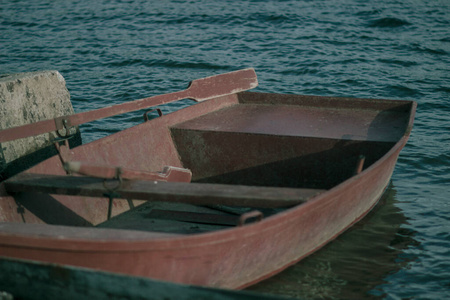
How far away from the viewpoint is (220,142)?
5.93 m

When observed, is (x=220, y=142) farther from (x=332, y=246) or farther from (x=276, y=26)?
(x=276, y=26)

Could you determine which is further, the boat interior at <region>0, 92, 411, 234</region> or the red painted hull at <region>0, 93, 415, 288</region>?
the boat interior at <region>0, 92, 411, 234</region>

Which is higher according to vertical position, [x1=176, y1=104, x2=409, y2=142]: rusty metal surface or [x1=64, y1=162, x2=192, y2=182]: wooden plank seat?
[x1=64, y1=162, x2=192, y2=182]: wooden plank seat

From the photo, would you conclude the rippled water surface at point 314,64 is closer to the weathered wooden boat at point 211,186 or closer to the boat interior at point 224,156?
the weathered wooden boat at point 211,186

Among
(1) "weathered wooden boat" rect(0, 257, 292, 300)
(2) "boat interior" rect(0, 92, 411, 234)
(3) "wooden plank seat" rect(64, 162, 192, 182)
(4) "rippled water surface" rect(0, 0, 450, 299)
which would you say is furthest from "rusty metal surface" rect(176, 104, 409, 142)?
(1) "weathered wooden boat" rect(0, 257, 292, 300)

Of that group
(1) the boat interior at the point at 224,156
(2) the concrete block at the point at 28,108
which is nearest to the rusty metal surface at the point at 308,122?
(1) the boat interior at the point at 224,156

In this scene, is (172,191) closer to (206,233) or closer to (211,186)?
(211,186)

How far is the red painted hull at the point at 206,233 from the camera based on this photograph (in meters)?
3.42

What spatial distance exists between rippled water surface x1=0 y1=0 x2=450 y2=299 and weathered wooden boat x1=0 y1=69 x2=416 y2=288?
0.44m

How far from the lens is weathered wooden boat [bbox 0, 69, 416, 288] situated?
138 inches

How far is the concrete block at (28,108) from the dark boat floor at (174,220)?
1.22m

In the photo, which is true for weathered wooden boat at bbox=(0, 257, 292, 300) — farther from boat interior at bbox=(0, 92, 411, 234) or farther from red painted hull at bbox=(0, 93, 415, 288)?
boat interior at bbox=(0, 92, 411, 234)

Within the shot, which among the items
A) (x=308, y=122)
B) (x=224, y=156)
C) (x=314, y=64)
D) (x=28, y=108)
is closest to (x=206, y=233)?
(x=224, y=156)

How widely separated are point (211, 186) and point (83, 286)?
1.25 meters
